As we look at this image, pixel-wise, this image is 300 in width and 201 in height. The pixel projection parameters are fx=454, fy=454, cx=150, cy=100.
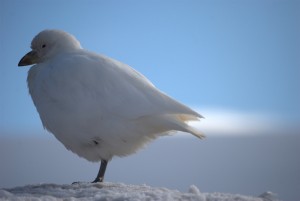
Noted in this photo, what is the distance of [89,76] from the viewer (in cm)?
533

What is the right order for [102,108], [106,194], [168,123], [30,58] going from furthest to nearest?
1. [30,58]
2. [102,108]
3. [168,123]
4. [106,194]

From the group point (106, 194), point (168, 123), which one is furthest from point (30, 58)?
point (106, 194)

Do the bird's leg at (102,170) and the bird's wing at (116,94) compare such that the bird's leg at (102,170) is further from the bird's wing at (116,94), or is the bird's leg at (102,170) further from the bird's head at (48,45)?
the bird's head at (48,45)

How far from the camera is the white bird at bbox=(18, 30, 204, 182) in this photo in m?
5.04

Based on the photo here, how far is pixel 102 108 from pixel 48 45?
2.08 m

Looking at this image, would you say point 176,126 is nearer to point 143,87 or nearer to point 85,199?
point 143,87

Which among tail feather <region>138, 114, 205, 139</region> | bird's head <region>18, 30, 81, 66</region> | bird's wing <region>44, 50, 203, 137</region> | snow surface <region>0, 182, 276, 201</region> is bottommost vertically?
snow surface <region>0, 182, 276, 201</region>

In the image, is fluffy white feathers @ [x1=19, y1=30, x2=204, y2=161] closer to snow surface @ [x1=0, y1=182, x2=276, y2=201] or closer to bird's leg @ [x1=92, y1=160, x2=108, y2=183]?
bird's leg @ [x1=92, y1=160, x2=108, y2=183]

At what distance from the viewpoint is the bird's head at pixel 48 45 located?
661 cm

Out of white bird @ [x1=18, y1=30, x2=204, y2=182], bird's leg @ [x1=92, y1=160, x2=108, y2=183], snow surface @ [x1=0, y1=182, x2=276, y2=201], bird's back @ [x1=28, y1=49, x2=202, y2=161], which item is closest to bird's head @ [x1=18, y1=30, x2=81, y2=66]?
white bird @ [x1=18, y1=30, x2=204, y2=182]

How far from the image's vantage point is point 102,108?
508cm

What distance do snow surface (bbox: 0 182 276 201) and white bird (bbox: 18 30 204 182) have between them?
51 cm

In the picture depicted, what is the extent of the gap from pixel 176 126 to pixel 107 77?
1030 mm

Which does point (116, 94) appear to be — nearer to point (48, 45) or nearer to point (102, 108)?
point (102, 108)
